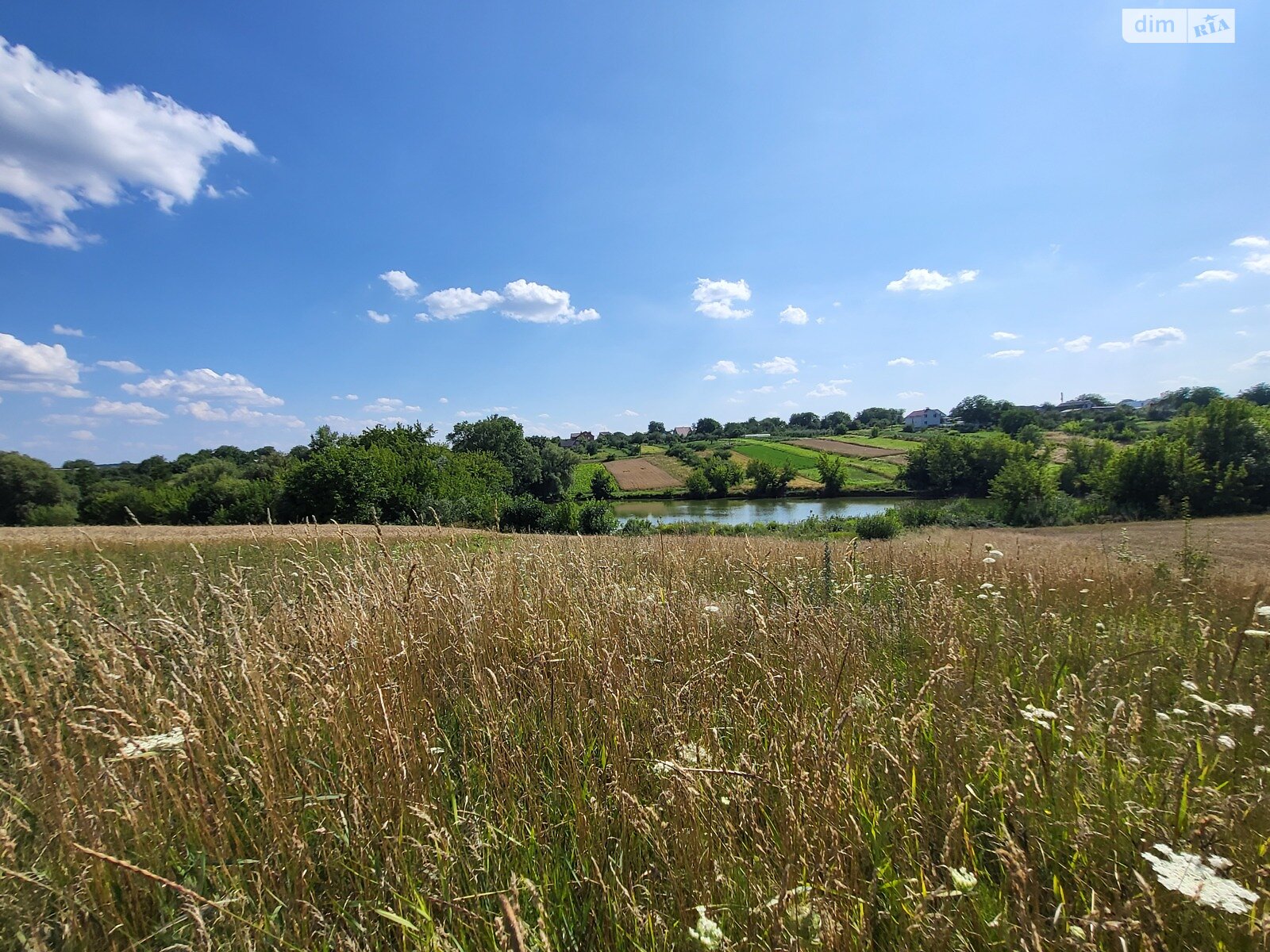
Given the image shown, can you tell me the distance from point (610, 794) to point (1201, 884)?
5.08 feet

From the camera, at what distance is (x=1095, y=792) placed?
188 cm

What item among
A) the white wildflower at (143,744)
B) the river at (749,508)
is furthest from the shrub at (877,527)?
the white wildflower at (143,744)

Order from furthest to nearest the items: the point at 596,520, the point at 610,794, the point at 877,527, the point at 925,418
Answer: the point at 925,418
the point at 596,520
the point at 877,527
the point at 610,794

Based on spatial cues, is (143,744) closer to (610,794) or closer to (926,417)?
(610,794)

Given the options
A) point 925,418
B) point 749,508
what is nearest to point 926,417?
point 925,418

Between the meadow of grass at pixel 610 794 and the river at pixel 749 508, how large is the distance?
150 feet

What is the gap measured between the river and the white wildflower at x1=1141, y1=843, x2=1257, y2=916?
154 ft

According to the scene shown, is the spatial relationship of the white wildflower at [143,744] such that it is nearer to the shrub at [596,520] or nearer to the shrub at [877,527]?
the shrub at [596,520]

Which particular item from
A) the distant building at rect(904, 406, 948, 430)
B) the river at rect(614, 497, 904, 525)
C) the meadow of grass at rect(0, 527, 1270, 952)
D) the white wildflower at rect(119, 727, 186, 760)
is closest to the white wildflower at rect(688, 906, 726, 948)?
the meadow of grass at rect(0, 527, 1270, 952)

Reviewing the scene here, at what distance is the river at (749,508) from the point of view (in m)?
50.8

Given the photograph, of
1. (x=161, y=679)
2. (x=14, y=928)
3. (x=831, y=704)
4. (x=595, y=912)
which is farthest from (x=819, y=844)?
(x=161, y=679)

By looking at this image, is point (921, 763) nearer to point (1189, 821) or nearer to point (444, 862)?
point (1189, 821)

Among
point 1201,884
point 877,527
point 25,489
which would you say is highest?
point 25,489

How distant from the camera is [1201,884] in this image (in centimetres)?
111
